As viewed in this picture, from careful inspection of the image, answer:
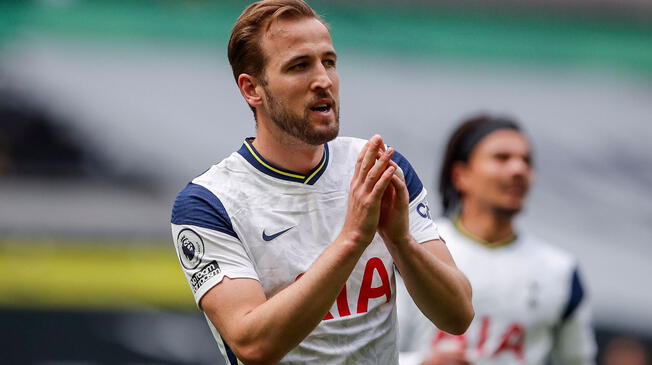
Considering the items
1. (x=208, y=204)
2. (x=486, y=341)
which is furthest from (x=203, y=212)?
(x=486, y=341)

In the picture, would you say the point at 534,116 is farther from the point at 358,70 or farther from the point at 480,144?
the point at 480,144

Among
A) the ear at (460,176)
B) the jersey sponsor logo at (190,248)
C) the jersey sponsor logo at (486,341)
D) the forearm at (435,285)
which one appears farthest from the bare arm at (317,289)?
the ear at (460,176)

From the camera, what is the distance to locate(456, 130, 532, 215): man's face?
5031 mm

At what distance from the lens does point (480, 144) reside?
5195 millimetres

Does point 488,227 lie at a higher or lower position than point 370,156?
lower

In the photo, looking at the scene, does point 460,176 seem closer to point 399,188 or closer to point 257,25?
point 257,25

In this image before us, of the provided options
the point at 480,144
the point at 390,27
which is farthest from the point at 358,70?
the point at 480,144

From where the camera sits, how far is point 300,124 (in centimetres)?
307

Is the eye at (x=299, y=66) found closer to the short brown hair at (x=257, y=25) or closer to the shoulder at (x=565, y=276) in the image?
the short brown hair at (x=257, y=25)

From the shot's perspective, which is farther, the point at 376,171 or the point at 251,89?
the point at 251,89

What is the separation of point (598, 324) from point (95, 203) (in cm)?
362

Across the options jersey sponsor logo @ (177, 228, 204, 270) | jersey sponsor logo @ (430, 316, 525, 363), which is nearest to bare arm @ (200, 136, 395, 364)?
jersey sponsor logo @ (177, 228, 204, 270)

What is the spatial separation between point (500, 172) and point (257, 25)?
2.19m

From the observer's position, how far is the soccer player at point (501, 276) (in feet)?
15.5
